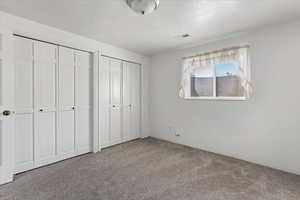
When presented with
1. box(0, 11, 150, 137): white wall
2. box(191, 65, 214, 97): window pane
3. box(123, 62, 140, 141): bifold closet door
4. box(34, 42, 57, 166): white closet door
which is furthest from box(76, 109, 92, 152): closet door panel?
box(191, 65, 214, 97): window pane

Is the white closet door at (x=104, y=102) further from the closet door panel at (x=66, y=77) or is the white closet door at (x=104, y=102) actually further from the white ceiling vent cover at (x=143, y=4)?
the white ceiling vent cover at (x=143, y=4)

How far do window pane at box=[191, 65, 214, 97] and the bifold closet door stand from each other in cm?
142

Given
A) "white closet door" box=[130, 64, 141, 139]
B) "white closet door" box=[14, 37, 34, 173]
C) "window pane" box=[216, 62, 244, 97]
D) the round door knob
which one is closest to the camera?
the round door knob

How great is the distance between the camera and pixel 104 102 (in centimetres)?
324

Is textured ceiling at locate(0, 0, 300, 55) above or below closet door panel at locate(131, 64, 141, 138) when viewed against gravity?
above

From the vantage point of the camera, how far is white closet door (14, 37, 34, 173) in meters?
2.16

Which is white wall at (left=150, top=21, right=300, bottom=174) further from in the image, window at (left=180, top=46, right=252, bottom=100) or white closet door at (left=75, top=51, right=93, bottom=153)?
white closet door at (left=75, top=51, right=93, bottom=153)

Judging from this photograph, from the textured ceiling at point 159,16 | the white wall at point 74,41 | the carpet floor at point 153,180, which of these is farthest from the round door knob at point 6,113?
the textured ceiling at point 159,16

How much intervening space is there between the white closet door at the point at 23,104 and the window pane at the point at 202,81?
3.02 metres

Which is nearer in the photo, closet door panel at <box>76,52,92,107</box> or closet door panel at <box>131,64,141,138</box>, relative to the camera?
closet door panel at <box>76,52,92,107</box>

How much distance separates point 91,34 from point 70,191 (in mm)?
2440

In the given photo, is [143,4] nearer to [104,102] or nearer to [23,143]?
[104,102]

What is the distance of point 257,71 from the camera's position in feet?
8.09

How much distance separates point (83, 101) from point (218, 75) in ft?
8.93
